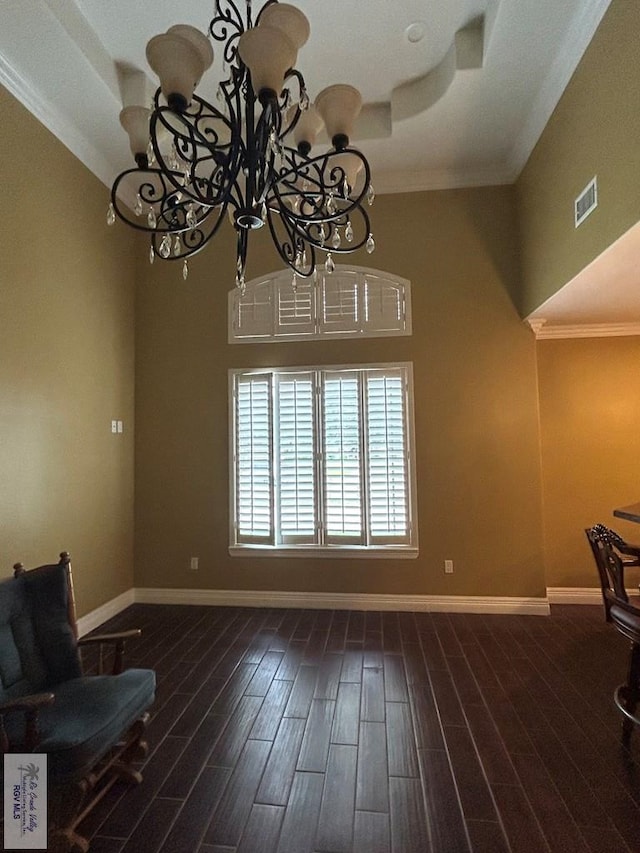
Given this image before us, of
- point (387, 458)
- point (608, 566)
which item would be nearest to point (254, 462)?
point (387, 458)

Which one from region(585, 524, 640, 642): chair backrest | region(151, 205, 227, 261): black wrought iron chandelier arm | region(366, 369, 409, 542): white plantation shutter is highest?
region(151, 205, 227, 261): black wrought iron chandelier arm

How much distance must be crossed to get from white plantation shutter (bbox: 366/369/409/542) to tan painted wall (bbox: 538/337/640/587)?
1.43 m

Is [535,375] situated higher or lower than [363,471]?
higher

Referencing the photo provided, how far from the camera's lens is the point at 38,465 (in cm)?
333

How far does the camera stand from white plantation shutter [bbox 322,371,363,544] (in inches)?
171

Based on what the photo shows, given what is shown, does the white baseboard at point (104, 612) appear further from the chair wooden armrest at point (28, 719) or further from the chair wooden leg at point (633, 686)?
the chair wooden leg at point (633, 686)

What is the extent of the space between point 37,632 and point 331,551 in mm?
2578

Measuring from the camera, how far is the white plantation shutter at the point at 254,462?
175 inches

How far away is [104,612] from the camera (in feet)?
13.5

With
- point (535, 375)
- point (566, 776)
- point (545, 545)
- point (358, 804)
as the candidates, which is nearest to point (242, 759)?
point (358, 804)

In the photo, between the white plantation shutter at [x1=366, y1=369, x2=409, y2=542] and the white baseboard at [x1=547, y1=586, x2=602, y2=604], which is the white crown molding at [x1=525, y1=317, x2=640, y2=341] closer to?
the white plantation shutter at [x1=366, y1=369, x2=409, y2=542]

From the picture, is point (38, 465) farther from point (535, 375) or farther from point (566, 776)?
point (535, 375)

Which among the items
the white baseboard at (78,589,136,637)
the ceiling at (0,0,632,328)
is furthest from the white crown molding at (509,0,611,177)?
the white baseboard at (78,589,136,637)

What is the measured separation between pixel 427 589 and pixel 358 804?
2.39m
